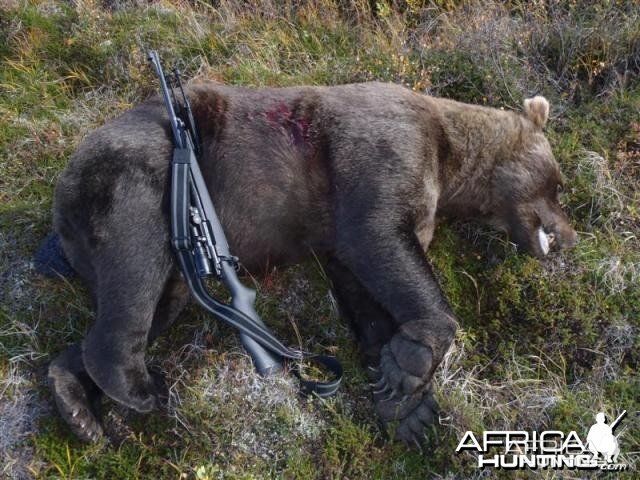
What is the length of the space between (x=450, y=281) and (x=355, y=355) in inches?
36.7

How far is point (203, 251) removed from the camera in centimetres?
415

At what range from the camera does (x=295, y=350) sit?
15.1 feet

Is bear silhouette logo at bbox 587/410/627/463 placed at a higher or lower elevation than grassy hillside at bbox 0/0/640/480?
lower

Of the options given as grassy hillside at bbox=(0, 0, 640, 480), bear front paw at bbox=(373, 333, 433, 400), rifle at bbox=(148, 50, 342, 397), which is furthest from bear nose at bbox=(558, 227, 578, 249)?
rifle at bbox=(148, 50, 342, 397)

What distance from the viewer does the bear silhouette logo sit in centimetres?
422

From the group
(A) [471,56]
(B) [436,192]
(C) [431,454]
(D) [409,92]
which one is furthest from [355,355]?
(A) [471,56]

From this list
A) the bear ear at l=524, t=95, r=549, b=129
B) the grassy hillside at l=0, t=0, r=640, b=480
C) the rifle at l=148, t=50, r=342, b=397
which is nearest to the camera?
the rifle at l=148, t=50, r=342, b=397

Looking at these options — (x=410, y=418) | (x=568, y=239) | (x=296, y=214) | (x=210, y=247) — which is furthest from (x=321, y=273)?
(x=568, y=239)

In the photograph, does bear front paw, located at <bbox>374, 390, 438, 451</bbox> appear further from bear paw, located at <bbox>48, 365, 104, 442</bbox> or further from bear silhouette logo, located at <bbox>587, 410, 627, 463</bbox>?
bear paw, located at <bbox>48, 365, 104, 442</bbox>

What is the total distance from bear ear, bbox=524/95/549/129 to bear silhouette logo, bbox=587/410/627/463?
2259 millimetres

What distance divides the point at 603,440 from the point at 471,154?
2162mm

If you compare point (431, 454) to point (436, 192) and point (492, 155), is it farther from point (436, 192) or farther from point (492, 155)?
point (492, 155)

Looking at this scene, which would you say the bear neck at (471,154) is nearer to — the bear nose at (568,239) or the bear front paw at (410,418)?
the bear nose at (568,239)

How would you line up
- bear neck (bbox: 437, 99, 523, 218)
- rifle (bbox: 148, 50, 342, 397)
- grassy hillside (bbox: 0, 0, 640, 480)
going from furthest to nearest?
bear neck (bbox: 437, 99, 523, 218) < grassy hillside (bbox: 0, 0, 640, 480) < rifle (bbox: 148, 50, 342, 397)
